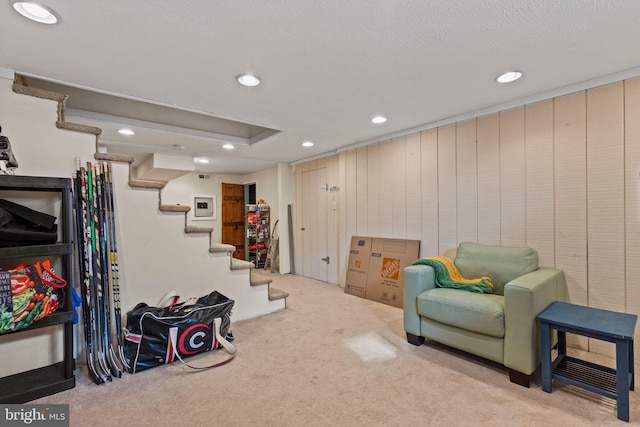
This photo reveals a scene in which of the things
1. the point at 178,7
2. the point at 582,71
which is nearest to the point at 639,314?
the point at 582,71

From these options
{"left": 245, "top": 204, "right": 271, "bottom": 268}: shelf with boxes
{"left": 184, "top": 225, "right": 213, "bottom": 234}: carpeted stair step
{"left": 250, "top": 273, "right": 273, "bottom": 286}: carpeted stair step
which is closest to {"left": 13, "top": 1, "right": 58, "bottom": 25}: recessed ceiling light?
{"left": 184, "top": 225, "right": 213, "bottom": 234}: carpeted stair step

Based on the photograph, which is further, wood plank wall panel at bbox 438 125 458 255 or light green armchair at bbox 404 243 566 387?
A: wood plank wall panel at bbox 438 125 458 255

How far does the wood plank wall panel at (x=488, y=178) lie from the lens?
293cm

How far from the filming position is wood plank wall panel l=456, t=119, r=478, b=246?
310cm

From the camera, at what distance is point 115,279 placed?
90.8 inches

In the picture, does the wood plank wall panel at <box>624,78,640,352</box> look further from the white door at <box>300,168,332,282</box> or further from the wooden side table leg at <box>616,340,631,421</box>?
the white door at <box>300,168,332,282</box>

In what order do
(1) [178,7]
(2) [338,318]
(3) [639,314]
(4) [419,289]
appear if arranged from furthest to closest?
(2) [338,318]
(4) [419,289]
(3) [639,314]
(1) [178,7]

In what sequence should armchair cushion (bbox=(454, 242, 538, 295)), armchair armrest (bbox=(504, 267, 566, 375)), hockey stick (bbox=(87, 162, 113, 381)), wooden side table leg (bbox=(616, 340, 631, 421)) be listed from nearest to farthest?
wooden side table leg (bbox=(616, 340, 631, 421)) → armchair armrest (bbox=(504, 267, 566, 375)) → hockey stick (bbox=(87, 162, 113, 381)) → armchair cushion (bbox=(454, 242, 538, 295))

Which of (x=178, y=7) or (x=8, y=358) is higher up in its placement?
(x=178, y=7)

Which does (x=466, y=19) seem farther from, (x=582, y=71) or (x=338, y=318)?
(x=338, y=318)

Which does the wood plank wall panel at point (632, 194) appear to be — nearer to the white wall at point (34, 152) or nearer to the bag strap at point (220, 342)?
A: the bag strap at point (220, 342)

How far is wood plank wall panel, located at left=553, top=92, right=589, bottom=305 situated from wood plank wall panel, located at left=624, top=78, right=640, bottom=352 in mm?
239

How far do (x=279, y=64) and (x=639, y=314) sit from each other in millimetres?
3214

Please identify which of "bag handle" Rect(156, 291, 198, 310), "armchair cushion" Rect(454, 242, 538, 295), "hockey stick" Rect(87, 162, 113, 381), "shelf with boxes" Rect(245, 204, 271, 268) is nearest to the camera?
"hockey stick" Rect(87, 162, 113, 381)
